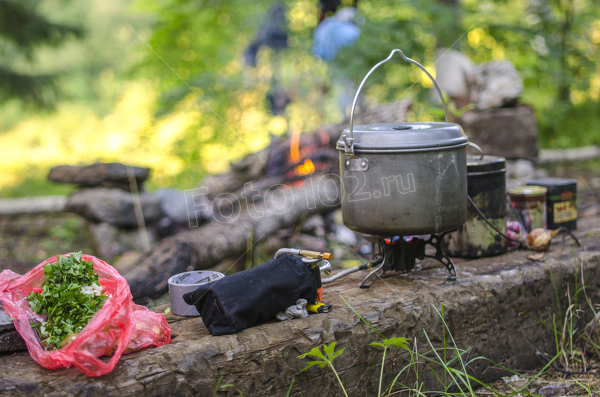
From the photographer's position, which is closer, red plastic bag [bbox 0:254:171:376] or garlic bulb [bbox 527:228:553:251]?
red plastic bag [bbox 0:254:171:376]

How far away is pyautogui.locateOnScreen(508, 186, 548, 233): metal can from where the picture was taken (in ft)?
11.4

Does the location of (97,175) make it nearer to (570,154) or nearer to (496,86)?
(496,86)

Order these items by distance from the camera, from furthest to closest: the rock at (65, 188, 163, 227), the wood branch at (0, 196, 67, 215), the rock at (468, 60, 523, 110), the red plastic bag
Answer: the wood branch at (0, 196, 67, 215), the rock at (468, 60, 523, 110), the rock at (65, 188, 163, 227), the red plastic bag

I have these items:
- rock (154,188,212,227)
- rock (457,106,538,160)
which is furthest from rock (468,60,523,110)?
rock (154,188,212,227)

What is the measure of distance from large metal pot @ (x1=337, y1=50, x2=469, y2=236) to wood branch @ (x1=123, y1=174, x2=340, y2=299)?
5.00 feet

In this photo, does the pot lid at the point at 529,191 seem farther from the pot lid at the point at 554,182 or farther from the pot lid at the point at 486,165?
the pot lid at the point at 486,165

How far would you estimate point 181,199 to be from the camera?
619 cm

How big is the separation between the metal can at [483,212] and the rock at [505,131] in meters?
3.42

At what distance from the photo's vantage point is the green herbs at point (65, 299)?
1.89 metres

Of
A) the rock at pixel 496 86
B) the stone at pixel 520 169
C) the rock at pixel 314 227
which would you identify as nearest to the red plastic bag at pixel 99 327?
the rock at pixel 314 227

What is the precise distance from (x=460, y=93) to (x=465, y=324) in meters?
5.13

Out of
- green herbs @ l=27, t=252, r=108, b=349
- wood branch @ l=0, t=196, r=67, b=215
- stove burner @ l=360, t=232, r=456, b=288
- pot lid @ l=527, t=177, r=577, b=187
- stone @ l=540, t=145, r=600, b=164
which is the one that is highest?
green herbs @ l=27, t=252, r=108, b=349

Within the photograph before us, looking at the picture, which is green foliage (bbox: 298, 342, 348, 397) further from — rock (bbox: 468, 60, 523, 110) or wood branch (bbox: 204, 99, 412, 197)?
rock (bbox: 468, 60, 523, 110)

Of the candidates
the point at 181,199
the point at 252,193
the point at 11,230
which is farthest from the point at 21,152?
the point at 252,193
